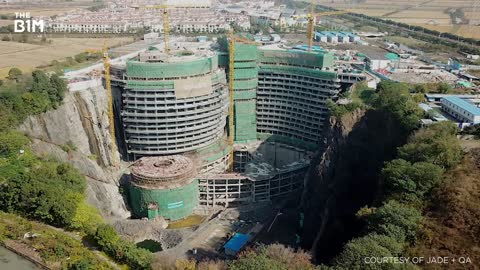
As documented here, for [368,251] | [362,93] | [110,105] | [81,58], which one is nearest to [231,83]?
[110,105]

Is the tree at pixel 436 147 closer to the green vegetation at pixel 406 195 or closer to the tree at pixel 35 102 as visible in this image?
the green vegetation at pixel 406 195

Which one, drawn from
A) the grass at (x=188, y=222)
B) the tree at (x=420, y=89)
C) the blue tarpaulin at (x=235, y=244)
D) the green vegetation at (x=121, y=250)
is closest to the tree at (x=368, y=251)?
the green vegetation at (x=121, y=250)

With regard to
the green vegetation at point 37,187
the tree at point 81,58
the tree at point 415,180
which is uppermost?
the tree at point 81,58

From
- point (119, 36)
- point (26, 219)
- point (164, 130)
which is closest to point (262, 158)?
point (164, 130)

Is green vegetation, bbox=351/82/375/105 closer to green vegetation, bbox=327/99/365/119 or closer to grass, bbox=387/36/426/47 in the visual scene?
green vegetation, bbox=327/99/365/119

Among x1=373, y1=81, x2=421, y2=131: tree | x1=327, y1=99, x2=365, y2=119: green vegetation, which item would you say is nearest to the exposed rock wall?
x1=327, y1=99, x2=365, y2=119: green vegetation

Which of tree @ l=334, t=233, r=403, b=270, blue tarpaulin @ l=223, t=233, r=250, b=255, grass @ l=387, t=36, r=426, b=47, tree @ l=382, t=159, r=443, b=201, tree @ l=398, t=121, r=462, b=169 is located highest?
grass @ l=387, t=36, r=426, b=47

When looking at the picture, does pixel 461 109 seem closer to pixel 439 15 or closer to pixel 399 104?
pixel 399 104
